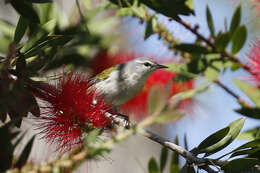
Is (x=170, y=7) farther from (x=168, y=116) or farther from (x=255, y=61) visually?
(x=168, y=116)

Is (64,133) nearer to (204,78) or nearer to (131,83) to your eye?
(204,78)

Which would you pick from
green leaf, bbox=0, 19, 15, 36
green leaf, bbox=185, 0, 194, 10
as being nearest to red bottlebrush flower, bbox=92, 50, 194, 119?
green leaf, bbox=0, 19, 15, 36

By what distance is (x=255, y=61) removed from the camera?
2674 millimetres

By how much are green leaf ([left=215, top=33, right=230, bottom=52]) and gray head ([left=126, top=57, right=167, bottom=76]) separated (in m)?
0.98

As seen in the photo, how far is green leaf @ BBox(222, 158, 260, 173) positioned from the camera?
1868 mm

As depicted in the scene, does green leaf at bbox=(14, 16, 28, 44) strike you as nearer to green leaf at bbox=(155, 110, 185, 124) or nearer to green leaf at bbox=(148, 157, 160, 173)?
green leaf at bbox=(148, 157, 160, 173)

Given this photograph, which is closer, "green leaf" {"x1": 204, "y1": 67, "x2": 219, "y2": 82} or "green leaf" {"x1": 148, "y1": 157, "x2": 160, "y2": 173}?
"green leaf" {"x1": 148, "y1": 157, "x2": 160, "y2": 173}

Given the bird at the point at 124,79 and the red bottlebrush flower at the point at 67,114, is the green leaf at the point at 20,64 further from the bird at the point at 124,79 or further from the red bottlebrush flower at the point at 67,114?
the bird at the point at 124,79

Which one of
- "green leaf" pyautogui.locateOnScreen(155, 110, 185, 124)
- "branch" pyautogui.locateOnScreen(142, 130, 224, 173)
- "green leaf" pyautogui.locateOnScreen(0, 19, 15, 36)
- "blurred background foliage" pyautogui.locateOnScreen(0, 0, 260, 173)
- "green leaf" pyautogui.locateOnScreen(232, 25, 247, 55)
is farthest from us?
"green leaf" pyautogui.locateOnScreen(0, 19, 15, 36)

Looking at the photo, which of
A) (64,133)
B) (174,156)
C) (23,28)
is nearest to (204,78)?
(174,156)

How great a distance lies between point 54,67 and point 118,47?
1.04 m

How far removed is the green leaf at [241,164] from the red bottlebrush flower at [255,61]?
908 millimetres

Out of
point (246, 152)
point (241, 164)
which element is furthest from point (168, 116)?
point (246, 152)

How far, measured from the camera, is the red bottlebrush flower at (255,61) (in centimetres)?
264
